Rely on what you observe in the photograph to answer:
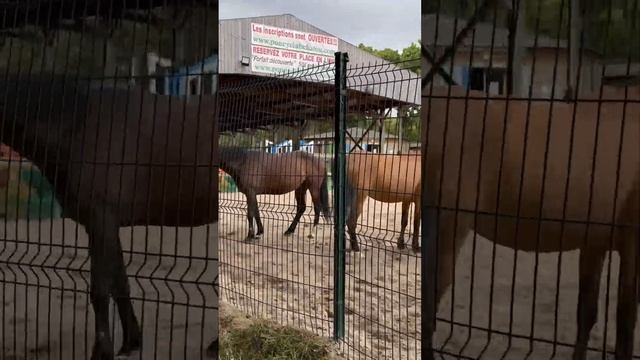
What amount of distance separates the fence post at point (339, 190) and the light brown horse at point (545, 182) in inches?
71.4

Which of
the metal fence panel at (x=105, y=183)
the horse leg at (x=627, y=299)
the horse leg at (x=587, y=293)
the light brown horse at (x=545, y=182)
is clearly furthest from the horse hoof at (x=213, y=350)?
the horse leg at (x=627, y=299)

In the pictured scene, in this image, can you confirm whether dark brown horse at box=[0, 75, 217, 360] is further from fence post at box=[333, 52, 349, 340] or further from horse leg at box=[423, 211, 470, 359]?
fence post at box=[333, 52, 349, 340]

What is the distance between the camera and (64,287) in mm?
2525

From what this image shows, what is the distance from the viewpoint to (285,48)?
48.8 feet

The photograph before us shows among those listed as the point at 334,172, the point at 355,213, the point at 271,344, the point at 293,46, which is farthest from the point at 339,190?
the point at 293,46

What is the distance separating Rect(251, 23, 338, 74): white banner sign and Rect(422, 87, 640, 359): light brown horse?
12.0m

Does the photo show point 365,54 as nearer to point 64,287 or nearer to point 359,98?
point 359,98

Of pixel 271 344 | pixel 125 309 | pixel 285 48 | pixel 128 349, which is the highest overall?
pixel 285 48

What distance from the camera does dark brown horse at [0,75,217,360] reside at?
87.7 inches

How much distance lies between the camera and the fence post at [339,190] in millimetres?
3752

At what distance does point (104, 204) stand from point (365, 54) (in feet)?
44.7

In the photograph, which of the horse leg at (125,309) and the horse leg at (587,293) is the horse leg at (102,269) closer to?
the horse leg at (125,309)

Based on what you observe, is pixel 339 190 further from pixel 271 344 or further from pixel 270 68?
pixel 270 68

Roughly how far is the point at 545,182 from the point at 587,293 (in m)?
0.40
